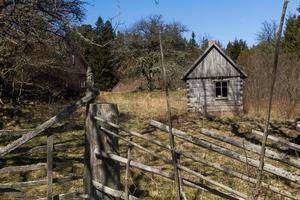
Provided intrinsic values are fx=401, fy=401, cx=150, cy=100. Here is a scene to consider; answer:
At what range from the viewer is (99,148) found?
4.80 meters

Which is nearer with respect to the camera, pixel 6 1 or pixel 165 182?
pixel 165 182

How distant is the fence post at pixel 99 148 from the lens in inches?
189

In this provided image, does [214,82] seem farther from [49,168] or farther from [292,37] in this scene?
[292,37]

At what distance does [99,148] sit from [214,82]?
18.8 metres

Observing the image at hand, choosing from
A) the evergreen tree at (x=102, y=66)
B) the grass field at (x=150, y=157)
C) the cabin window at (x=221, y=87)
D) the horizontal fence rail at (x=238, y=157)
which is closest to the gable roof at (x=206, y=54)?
the cabin window at (x=221, y=87)

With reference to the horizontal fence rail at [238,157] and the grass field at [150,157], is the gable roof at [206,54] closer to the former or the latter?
the grass field at [150,157]

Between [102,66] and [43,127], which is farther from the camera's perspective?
[102,66]

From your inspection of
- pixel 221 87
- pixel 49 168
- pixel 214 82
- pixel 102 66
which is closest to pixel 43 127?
pixel 49 168

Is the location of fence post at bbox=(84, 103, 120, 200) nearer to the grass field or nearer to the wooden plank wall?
the grass field

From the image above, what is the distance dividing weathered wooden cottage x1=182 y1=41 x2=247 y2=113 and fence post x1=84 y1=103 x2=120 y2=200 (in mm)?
18188

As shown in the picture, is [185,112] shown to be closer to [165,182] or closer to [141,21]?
[165,182]

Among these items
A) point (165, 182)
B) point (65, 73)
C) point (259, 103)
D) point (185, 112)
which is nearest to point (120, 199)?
point (165, 182)

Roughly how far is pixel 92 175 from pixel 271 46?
3784 centimetres

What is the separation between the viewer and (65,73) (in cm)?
2984
